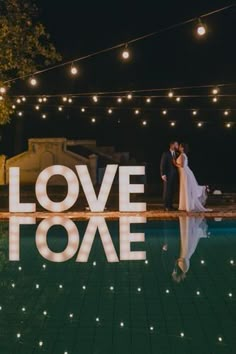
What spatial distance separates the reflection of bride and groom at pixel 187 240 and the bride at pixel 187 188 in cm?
98

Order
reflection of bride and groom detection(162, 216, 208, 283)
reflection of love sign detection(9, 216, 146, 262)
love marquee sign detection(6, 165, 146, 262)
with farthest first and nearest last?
love marquee sign detection(6, 165, 146, 262) → reflection of love sign detection(9, 216, 146, 262) → reflection of bride and groom detection(162, 216, 208, 283)

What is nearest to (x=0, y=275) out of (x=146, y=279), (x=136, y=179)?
(x=146, y=279)

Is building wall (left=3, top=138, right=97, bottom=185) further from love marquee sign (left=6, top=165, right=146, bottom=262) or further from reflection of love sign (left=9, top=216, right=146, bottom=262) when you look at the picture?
reflection of love sign (left=9, top=216, right=146, bottom=262)

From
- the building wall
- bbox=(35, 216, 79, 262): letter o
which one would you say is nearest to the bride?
bbox=(35, 216, 79, 262): letter o

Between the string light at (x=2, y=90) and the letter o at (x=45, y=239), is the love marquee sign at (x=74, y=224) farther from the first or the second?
the string light at (x=2, y=90)

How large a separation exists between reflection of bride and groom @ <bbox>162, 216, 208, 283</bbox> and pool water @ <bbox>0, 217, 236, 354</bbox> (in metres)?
0.02

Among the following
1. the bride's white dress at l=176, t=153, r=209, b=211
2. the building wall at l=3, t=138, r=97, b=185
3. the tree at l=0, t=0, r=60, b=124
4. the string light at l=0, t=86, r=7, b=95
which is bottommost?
the bride's white dress at l=176, t=153, r=209, b=211

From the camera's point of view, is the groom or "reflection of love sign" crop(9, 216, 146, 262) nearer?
"reflection of love sign" crop(9, 216, 146, 262)

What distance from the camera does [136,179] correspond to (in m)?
29.3

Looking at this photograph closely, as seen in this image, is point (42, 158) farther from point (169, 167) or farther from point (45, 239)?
point (45, 239)

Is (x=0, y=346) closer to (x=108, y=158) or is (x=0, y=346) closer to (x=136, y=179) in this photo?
(x=136, y=179)

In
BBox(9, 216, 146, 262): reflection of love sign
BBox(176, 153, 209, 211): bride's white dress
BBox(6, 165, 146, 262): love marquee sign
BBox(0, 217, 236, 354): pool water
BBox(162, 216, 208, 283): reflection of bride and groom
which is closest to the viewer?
BBox(0, 217, 236, 354): pool water

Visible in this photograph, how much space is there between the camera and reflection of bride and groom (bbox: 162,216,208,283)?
9.43m

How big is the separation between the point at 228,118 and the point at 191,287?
85.0 ft
